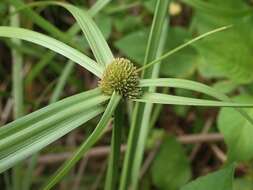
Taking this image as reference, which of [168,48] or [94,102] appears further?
[168,48]

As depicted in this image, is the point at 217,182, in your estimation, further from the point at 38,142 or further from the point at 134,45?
the point at 134,45

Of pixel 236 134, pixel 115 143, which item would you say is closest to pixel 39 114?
pixel 115 143

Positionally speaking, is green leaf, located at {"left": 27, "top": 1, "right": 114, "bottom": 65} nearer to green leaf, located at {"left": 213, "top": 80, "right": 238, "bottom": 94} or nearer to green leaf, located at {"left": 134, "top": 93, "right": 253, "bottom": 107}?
green leaf, located at {"left": 134, "top": 93, "right": 253, "bottom": 107}

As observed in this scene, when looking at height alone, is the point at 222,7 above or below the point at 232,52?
above

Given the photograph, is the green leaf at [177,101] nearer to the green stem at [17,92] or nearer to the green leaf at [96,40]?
the green leaf at [96,40]

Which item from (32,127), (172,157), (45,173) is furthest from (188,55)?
(32,127)

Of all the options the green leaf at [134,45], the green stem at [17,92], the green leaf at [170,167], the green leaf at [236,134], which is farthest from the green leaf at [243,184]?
the green stem at [17,92]
